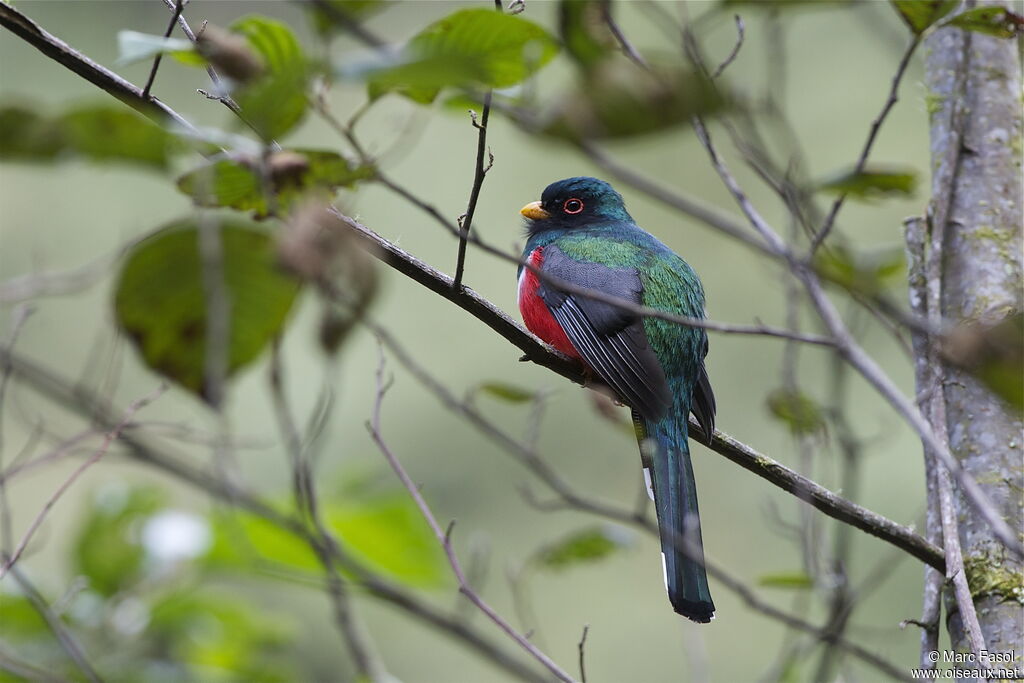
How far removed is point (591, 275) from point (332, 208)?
217 centimetres

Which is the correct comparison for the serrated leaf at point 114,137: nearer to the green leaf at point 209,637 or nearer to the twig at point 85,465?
the twig at point 85,465

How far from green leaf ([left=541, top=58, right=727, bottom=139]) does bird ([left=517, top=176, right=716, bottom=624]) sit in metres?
1.60

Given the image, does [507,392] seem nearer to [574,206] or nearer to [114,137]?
[114,137]

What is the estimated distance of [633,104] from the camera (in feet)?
3.15

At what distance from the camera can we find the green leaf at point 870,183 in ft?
4.67

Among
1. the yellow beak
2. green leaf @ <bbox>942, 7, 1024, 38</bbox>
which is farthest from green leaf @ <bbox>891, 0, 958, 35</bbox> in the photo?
the yellow beak

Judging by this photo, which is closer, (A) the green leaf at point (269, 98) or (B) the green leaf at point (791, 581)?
(A) the green leaf at point (269, 98)

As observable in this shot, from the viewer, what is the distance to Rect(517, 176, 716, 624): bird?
2830mm

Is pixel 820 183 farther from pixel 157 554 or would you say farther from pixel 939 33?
pixel 157 554

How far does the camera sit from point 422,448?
8.36 meters

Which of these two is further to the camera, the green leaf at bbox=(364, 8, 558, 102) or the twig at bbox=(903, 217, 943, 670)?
the twig at bbox=(903, 217, 943, 670)

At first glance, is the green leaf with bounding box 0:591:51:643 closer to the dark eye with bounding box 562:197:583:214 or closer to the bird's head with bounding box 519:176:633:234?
the bird's head with bounding box 519:176:633:234

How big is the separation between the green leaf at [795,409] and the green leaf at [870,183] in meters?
1.03

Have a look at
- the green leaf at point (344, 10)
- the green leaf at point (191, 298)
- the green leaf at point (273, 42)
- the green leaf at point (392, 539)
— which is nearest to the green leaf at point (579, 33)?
the green leaf at point (344, 10)
